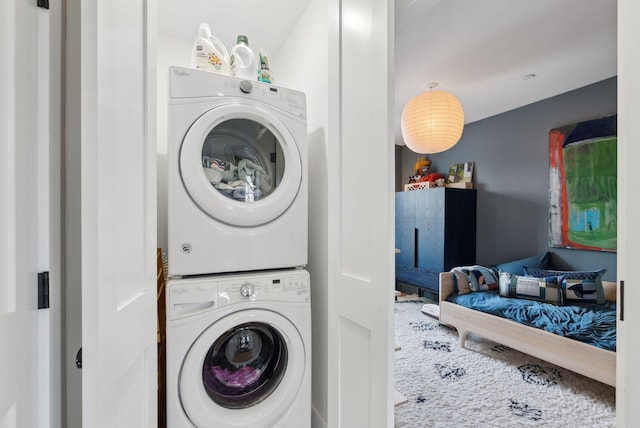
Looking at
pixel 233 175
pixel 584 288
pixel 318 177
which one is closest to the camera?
pixel 233 175

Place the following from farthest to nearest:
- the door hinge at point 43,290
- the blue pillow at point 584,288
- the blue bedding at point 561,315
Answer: the blue pillow at point 584,288
the blue bedding at point 561,315
the door hinge at point 43,290

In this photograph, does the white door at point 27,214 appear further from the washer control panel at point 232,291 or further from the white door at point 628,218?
the white door at point 628,218

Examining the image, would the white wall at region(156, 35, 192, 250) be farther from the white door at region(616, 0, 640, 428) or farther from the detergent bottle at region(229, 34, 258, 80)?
the white door at region(616, 0, 640, 428)

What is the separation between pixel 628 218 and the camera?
0.51 meters

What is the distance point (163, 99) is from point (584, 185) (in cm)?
387

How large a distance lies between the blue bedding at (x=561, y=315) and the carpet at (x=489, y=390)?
37cm

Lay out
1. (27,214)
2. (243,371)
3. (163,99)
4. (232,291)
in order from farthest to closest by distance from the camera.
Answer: (163,99), (243,371), (232,291), (27,214)

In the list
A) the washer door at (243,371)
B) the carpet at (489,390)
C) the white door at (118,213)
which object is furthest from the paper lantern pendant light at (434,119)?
the white door at (118,213)

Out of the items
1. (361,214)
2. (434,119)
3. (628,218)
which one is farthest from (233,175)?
(434,119)

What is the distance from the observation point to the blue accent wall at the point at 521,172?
120 inches

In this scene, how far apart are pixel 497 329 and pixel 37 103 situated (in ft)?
9.72

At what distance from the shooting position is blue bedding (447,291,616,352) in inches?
78.0

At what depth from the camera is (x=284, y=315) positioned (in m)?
1.30

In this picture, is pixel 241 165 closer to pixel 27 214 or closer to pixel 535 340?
pixel 27 214
